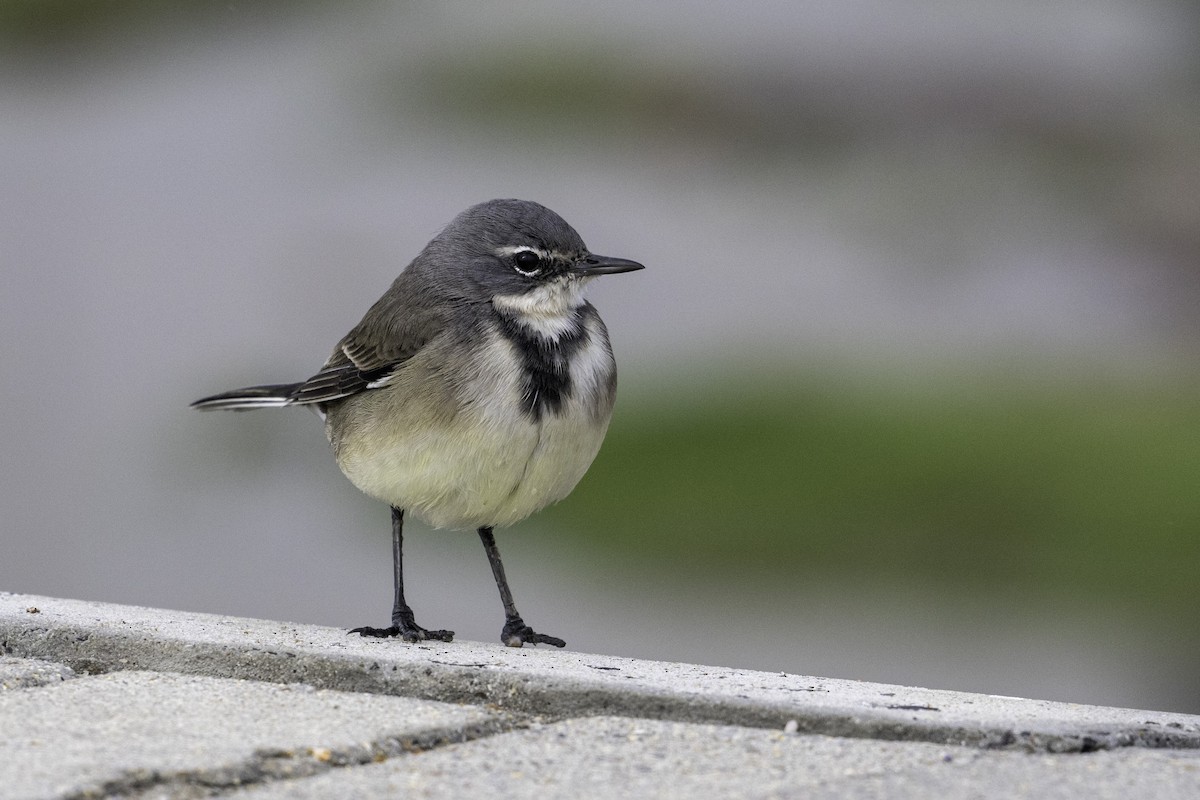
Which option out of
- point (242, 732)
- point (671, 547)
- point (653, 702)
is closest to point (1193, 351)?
point (671, 547)

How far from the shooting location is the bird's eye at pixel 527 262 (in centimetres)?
374

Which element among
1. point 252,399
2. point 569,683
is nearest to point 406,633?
point 252,399

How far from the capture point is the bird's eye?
374 cm

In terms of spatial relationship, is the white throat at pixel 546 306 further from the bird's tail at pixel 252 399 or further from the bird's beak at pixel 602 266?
the bird's tail at pixel 252 399

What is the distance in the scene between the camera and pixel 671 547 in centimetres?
595

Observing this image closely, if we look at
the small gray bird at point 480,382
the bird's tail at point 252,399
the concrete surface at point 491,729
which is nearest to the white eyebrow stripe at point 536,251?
the small gray bird at point 480,382

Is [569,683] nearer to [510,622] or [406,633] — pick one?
[406,633]

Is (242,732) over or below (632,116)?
below

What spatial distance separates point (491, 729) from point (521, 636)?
165cm

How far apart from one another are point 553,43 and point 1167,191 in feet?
8.70

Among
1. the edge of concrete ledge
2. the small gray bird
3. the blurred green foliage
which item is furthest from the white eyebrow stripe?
the blurred green foliage

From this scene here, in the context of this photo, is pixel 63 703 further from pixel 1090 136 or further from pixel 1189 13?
pixel 1189 13

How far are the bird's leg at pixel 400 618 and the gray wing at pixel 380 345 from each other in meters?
0.34

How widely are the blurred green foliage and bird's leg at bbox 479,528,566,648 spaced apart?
76.2 inches
